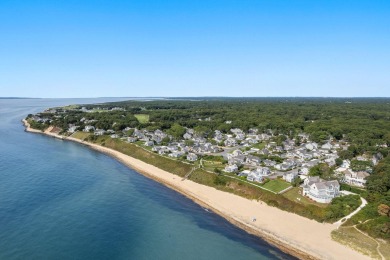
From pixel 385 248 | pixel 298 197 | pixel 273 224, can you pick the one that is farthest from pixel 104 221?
pixel 385 248

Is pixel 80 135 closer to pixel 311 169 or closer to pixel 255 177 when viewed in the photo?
pixel 255 177

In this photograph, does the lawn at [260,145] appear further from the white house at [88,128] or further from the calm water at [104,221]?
the white house at [88,128]

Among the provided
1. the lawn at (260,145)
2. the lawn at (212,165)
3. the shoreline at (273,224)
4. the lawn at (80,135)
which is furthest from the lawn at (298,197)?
the lawn at (80,135)

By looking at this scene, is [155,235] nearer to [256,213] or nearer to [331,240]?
[256,213]

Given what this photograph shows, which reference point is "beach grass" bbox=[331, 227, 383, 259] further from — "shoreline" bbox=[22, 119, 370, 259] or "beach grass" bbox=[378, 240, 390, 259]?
"shoreline" bbox=[22, 119, 370, 259]

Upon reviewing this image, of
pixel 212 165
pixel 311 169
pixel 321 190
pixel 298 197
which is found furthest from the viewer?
pixel 212 165

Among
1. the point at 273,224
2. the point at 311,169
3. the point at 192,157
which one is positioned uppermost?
the point at 311,169

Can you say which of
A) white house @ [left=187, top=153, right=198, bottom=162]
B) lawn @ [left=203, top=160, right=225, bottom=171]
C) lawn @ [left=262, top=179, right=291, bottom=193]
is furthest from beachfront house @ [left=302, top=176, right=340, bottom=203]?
white house @ [left=187, top=153, right=198, bottom=162]

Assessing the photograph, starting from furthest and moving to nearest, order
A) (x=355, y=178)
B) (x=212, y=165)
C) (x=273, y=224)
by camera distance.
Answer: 1. (x=212, y=165)
2. (x=355, y=178)
3. (x=273, y=224)
